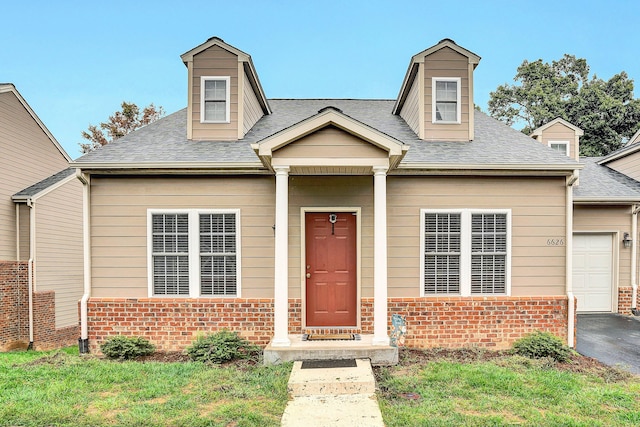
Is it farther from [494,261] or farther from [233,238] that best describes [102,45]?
[494,261]

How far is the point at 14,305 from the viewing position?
9.72 metres

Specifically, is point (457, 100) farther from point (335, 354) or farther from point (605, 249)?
point (605, 249)

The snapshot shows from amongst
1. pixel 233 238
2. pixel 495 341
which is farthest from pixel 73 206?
pixel 495 341

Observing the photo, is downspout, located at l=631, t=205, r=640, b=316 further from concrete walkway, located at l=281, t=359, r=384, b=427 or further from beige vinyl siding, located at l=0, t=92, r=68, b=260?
beige vinyl siding, located at l=0, t=92, r=68, b=260

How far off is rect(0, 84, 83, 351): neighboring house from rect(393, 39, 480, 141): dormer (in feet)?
34.7

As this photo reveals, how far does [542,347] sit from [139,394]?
241 inches

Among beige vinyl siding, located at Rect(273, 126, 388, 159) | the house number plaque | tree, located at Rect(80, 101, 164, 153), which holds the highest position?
tree, located at Rect(80, 101, 164, 153)

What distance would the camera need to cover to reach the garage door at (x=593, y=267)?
358 inches

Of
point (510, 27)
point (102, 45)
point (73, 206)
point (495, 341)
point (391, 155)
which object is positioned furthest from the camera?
point (510, 27)

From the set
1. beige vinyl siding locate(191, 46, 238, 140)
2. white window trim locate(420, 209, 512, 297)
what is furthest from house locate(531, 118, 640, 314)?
beige vinyl siding locate(191, 46, 238, 140)

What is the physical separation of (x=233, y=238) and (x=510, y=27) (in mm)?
33501

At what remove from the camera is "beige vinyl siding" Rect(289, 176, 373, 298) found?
21.3 ft

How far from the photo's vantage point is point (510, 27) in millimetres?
30156

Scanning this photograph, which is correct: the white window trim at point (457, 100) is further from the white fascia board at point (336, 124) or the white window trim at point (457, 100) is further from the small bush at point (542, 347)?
the small bush at point (542, 347)
